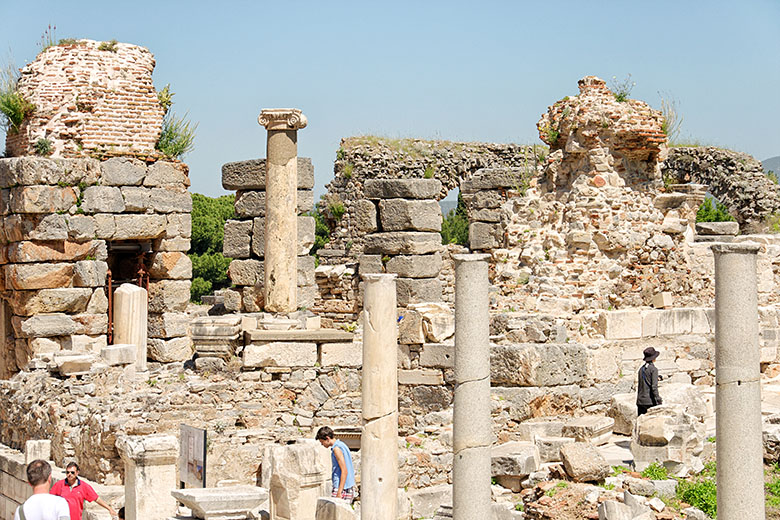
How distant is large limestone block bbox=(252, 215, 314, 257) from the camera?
596 inches

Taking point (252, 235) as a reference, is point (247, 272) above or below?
below

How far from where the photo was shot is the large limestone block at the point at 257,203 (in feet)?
49.8

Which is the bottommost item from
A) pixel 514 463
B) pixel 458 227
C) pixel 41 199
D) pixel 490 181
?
pixel 514 463

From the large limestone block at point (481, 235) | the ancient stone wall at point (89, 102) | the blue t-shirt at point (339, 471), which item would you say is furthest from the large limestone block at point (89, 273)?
the blue t-shirt at point (339, 471)

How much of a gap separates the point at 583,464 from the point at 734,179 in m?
19.5

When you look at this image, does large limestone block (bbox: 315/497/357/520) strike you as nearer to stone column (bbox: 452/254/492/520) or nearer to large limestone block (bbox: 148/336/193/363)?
stone column (bbox: 452/254/492/520)

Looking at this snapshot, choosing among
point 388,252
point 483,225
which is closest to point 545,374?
point 388,252

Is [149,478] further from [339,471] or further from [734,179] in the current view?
[734,179]

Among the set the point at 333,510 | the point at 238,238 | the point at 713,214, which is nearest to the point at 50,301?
the point at 238,238

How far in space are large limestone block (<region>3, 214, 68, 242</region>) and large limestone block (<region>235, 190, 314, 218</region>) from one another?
102 inches

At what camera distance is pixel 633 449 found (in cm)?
1027

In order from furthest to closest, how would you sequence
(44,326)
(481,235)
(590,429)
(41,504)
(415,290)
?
(481,235)
(415,290)
(44,326)
(590,429)
(41,504)

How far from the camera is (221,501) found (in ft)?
30.5

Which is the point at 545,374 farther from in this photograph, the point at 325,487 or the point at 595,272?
the point at 325,487
